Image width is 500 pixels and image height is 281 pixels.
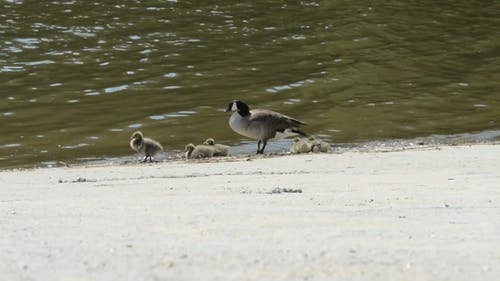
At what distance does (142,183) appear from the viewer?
9969 mm

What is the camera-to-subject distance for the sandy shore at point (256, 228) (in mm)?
4176

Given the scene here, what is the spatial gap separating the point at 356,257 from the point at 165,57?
21.8 m

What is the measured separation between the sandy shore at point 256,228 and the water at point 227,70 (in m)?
7.03

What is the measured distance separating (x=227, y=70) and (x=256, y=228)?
19.0 meters

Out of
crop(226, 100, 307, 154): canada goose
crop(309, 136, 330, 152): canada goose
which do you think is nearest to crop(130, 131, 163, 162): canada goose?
crop(226, 100, 307, 154): canada goose

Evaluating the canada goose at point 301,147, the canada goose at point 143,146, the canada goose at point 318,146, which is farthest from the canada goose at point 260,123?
the canada goose at point 143,146

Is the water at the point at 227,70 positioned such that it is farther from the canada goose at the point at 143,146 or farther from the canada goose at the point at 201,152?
the canada goose at the point at 201,152

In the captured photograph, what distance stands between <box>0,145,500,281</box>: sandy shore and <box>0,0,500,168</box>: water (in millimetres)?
7034

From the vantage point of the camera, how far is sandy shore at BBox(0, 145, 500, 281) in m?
4.18

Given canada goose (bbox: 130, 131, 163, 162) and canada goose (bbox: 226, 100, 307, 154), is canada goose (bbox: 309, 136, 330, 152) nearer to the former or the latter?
canada goose (bbox: 226, 100, 307, 154)

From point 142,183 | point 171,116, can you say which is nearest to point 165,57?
point 171,116

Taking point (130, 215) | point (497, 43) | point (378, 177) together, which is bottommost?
point (497, 43)

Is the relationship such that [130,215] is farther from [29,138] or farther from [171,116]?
[171,116]

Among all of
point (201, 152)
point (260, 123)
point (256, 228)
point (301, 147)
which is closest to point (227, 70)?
point (260, 123)
